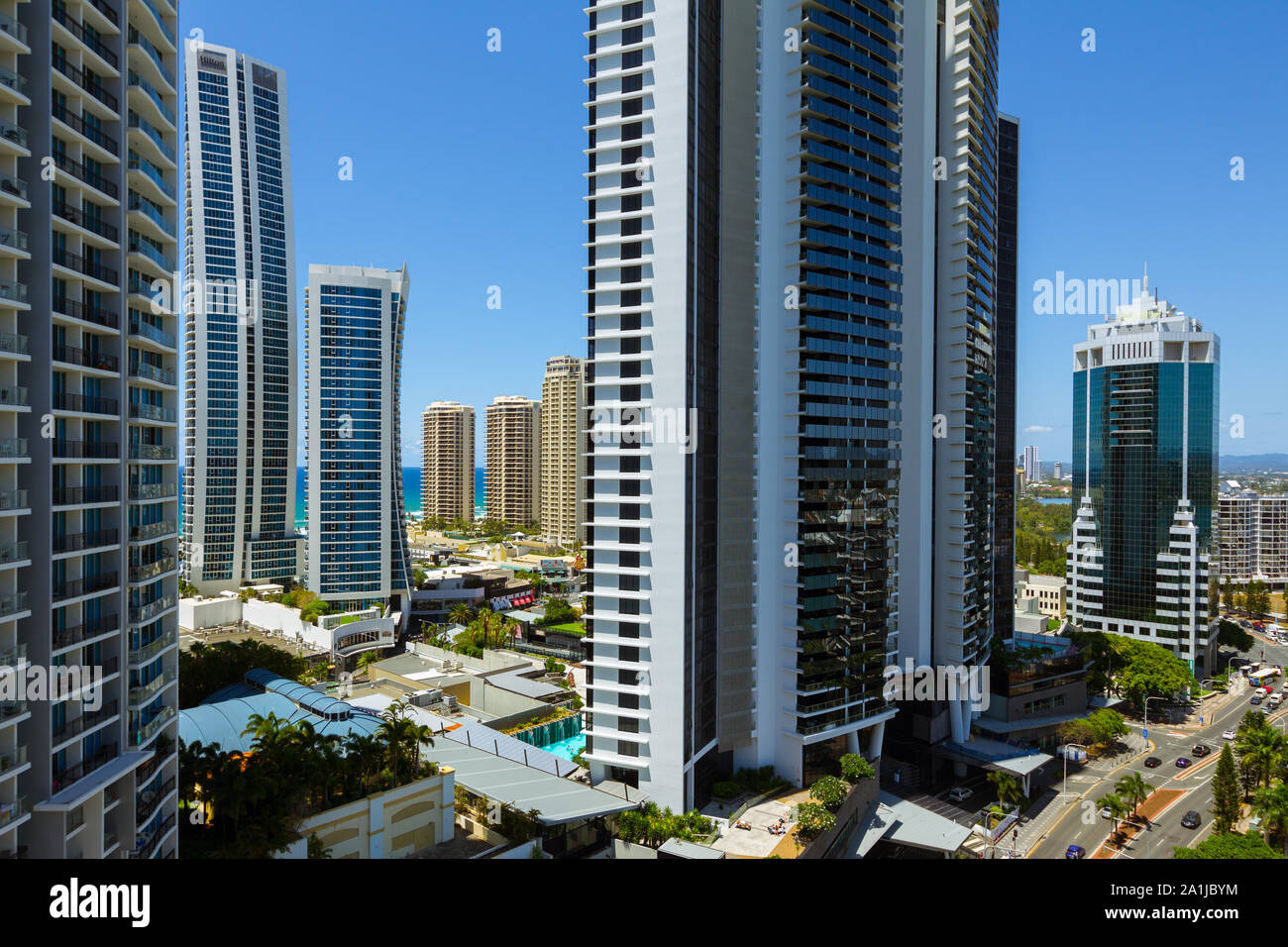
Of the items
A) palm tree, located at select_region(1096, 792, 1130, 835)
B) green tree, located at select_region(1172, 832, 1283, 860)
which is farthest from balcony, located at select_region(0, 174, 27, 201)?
palm tree, located at select_region(1096, 792, 1130, 835)

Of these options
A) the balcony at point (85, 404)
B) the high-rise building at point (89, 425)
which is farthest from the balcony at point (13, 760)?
the balcony at point (85, 404)

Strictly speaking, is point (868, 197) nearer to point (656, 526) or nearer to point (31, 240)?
point (656, 526)

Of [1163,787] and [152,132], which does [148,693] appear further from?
[1163,787]

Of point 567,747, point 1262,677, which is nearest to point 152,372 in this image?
point 567,747

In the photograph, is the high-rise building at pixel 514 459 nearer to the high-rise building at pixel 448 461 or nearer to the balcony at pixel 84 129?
the high-rise building at pixel 448 461

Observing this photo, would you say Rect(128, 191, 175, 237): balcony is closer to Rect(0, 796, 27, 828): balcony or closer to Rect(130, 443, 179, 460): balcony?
Rect(130, 443, 179, 460): balcony
